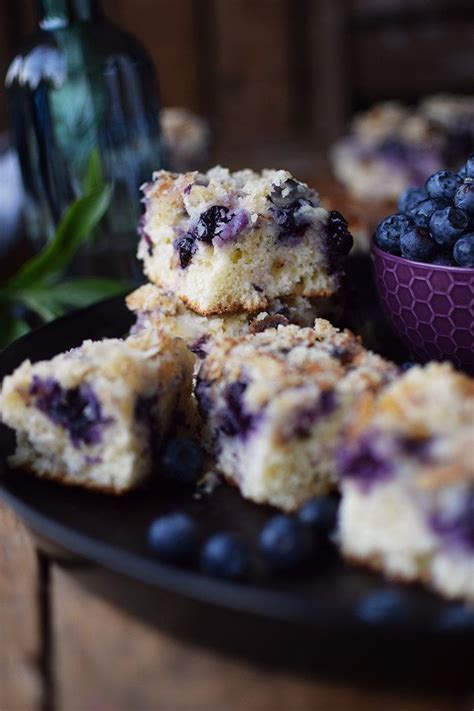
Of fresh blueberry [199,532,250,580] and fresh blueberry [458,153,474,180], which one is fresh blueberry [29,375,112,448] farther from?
fresh blueberry [458,153,474,180]

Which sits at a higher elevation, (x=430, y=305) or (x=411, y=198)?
(x=411, y=198)

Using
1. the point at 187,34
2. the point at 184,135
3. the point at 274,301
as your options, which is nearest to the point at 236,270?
the point at 274,301

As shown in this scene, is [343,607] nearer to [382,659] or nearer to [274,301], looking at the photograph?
[382,659]

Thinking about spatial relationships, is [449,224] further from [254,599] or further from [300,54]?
[300,54]

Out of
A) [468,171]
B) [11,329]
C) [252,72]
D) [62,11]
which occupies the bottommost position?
[252,72]

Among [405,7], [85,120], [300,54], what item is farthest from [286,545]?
[300,54]

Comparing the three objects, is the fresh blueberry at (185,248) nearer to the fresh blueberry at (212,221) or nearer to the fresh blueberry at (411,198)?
the fresh blueberry at (212,221)
